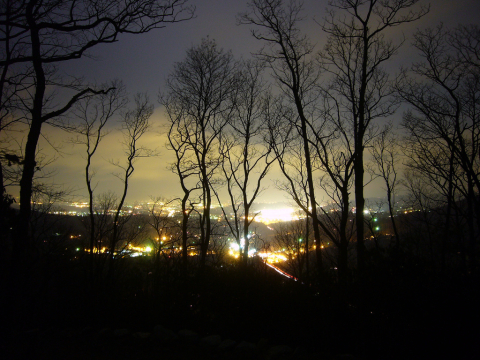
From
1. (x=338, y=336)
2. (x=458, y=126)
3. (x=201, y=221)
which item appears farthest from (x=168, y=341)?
(x=458, y=126)

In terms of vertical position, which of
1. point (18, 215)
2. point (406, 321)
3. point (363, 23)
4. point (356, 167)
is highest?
point (363, 23)

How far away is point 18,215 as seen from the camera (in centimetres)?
545

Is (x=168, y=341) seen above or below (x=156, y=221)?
below

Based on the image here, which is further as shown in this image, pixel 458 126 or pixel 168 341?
pixel 458 126

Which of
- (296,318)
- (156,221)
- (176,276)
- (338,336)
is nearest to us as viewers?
(338,336)

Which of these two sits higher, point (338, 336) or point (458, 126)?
point (458, 126)

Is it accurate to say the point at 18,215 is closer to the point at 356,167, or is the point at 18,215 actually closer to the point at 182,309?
the point at 182,309

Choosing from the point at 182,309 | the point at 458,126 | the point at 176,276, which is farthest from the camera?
the point at 458,126

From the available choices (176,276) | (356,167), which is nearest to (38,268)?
(176,276)

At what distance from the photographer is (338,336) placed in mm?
3957

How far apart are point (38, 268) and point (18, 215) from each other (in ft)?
6.00

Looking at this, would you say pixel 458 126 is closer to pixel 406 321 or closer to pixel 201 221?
pixel 406 321

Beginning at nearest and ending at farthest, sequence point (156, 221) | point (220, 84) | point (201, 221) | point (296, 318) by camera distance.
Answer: point (296, 318) → point (220, 84) → point (201, 221) → point (156, 221)

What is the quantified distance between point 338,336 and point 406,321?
1.00 meters
